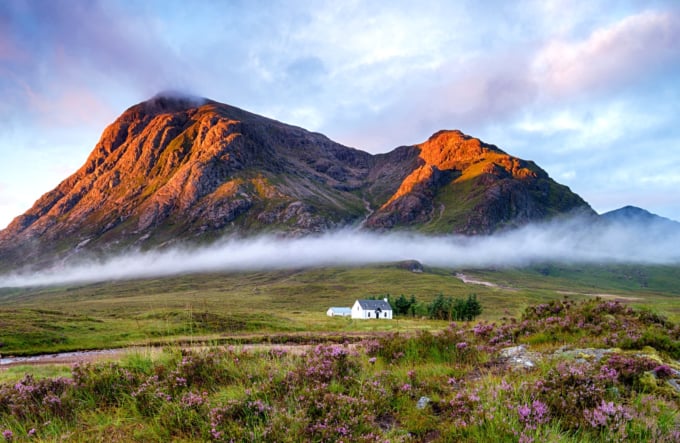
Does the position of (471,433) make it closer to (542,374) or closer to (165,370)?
(542,374)

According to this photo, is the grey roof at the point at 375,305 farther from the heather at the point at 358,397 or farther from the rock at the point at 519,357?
the heather at the point at 358,397

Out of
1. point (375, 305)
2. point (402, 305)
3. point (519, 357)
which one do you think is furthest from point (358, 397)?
point (402, 305)

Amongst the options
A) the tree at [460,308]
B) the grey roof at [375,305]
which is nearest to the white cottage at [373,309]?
the grey roof at [375,305]

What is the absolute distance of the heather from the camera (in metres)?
5.08

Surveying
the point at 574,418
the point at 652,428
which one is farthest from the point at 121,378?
the point at 652,428

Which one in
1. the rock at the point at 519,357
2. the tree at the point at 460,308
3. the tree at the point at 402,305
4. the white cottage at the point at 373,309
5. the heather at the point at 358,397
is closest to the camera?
the heather at the point at 358,397

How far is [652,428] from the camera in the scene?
4.69m

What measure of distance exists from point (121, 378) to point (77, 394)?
0.77m

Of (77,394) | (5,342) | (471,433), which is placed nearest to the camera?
(471,433)

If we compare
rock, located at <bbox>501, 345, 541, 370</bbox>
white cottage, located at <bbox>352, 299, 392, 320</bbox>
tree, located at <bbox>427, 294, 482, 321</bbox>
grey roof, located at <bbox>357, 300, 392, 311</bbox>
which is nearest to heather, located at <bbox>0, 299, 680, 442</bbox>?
rock, located at <bbox>501, 345, 541, 370</bbox>

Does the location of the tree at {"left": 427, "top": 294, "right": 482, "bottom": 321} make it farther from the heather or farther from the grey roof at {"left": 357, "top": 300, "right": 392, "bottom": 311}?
the heather

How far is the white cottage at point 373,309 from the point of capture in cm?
11207

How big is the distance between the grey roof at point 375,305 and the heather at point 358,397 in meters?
107

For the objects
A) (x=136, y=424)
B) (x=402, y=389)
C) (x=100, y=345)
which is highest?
(x=402, y=389)
